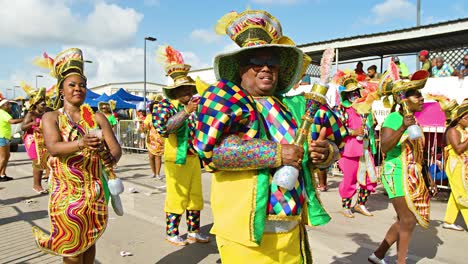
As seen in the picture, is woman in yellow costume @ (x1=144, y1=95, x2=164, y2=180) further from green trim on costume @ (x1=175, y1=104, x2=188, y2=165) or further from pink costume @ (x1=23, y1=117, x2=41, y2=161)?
green trim on costume @ (x1=175, y1=104, x2=188, y2=165)

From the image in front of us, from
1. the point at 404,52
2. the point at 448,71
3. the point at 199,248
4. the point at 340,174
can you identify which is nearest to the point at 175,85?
the point at 199,248

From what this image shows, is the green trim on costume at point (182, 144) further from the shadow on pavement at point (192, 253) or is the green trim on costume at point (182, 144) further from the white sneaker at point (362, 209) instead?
the white sneaker at point (362, 209)

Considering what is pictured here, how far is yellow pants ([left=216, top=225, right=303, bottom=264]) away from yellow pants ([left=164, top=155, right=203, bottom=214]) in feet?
8.20

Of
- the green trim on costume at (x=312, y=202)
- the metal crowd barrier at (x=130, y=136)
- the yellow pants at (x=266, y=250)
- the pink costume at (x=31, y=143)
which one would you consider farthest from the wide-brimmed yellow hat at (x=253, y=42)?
the metal crowd barrier at (x=130, y=136)

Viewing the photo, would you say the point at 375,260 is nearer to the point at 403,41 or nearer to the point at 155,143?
the point at 155,143

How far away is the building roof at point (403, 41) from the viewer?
9664mm

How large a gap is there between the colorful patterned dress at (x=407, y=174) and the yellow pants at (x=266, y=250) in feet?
6.73

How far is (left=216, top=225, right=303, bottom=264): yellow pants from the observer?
211 centimetres

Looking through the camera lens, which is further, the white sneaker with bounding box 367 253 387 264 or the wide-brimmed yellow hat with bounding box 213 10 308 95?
A: the white sneaker with bounding box 367 253 387 264

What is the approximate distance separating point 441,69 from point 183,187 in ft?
26.2

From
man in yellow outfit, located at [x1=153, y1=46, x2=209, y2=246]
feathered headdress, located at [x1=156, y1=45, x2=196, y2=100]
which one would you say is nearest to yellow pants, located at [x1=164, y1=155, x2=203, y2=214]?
man in yellow outfit, located at [x1=153, y1=46, x2=209, y2=246]

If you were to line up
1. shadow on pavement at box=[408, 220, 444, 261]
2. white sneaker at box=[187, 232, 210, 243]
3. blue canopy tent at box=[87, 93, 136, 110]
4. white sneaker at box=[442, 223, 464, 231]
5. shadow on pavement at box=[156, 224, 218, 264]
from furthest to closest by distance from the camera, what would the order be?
blue canopy tent at box=[87, 93, 136, 110]
white sneaker at box=[442, 223, 464, 231]
white sneaker at box=[187, 232, 210, 243]
shadow on pavement at box=[408, 220, 444, 261]
shadow on pavement at box=[156, 224, 218, 264]

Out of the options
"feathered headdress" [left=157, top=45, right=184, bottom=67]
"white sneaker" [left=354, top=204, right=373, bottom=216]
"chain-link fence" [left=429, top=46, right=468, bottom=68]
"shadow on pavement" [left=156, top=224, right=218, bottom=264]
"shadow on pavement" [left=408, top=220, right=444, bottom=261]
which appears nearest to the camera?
"shadow on pavement" [left=156, top=224, right=218, bottom=264]

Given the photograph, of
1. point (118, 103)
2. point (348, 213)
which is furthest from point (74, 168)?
point (118, 103)
